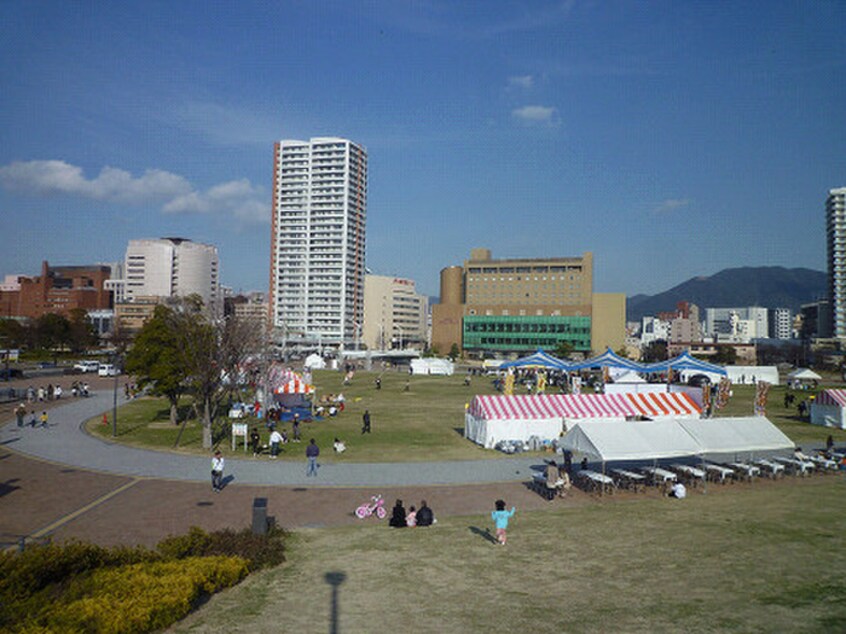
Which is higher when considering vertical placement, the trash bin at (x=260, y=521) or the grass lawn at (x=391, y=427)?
the trash bin at (x=260, y=521)

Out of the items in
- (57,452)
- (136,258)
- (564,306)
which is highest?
(136,258)

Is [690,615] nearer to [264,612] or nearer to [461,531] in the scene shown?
[461,531]

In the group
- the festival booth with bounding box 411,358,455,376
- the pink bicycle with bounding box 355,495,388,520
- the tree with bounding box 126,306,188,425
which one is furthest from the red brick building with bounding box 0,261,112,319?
the pink bicycle with bounding box 355,495,388,520

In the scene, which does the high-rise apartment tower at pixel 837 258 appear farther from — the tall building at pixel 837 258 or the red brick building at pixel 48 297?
the red brick building at pixel 48 297

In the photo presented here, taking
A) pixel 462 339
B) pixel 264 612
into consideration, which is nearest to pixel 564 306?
pixel 462 339

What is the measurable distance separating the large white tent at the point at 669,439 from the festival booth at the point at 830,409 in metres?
16.2

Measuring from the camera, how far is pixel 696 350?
15675 centimetres

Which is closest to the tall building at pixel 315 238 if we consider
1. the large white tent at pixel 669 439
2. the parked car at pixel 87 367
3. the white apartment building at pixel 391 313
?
the white apartment building at pixel 391 313

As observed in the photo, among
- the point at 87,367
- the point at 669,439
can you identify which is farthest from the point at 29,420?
the point at 87,367

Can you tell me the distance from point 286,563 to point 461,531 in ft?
15.0

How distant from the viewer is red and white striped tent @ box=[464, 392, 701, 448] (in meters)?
27.0

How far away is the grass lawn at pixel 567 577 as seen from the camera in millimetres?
9812

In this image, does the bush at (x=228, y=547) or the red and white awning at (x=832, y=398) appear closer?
the bush at (x=228, y=547)

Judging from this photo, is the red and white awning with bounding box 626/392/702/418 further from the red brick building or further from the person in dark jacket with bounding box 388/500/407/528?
the red brick building
